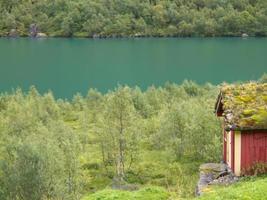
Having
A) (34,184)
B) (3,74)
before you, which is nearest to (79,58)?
(3,74)

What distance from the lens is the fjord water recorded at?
11331cm

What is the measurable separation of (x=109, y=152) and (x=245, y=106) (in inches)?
628

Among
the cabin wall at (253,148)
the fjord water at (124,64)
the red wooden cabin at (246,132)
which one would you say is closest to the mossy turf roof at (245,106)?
the red wooden cabin at (246,132)

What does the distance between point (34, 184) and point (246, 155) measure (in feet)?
34.1

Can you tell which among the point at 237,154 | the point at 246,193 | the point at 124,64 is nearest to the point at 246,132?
the point at 237,154

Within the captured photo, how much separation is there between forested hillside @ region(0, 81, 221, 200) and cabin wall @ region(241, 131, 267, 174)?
3184 millimetres

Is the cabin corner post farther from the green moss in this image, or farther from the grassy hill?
the green moss

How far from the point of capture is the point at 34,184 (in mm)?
28141

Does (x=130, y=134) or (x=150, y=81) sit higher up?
(x=150, y=81)

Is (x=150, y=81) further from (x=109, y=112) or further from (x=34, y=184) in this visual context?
(x=34, y=184)

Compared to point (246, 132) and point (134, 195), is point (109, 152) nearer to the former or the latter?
point (134, 195)

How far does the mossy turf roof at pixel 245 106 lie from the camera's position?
965 inches

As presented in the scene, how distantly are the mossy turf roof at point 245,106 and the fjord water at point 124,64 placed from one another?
239 ft

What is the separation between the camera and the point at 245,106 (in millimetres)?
25734
